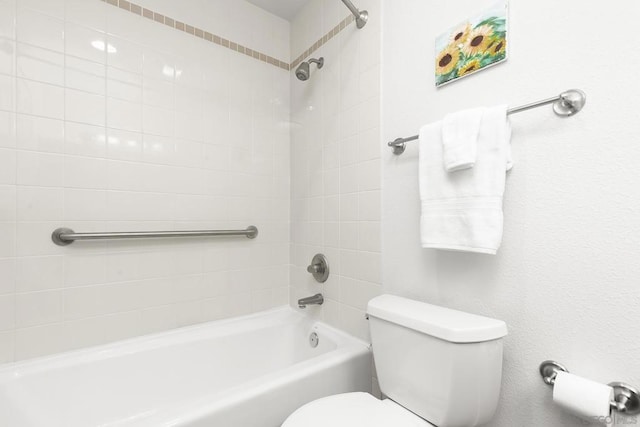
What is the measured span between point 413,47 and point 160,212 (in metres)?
1.37

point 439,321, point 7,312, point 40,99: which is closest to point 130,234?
point 7,312

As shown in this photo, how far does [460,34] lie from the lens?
99 cm

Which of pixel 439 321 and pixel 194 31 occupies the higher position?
pixel 194 31

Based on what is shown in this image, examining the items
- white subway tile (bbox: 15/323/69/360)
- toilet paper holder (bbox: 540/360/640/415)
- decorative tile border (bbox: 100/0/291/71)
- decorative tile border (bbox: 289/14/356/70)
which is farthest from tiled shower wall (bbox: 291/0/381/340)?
white subway tile (bbox: 15/323/69/360)

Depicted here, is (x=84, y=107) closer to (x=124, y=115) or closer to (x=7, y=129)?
(x=124, y=115)

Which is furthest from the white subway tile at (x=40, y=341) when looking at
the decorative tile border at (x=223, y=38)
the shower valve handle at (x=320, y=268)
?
the decorative tile border at (x=223, y=38)

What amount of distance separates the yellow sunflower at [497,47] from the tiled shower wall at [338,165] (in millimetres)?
479

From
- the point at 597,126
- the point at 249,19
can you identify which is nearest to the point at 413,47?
the point at 597,126

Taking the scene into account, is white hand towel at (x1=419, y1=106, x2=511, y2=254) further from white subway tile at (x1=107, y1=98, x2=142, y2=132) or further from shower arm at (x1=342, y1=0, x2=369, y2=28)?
white subway tile at (x1=107, y1=98, x2=142, y2=132)

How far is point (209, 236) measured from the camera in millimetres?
1590

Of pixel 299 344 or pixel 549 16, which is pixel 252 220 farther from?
pixel 549 16

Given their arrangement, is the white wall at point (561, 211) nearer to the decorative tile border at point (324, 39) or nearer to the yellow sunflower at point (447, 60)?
the yellow sunflower at point (447, 60)

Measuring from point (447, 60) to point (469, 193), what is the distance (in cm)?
50

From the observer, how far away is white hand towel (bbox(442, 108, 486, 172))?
88cm
